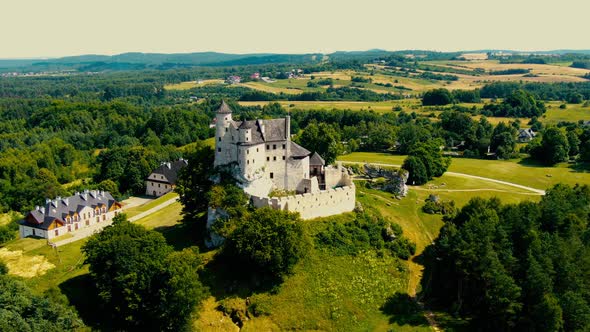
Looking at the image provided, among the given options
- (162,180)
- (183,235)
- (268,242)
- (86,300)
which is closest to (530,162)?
(268,242)

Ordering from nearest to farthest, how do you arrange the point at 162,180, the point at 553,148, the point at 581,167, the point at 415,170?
the point at 415,170
the point at 162,180
the point at 581,167
the point at 553,148

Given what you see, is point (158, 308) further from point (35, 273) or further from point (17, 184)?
point (17, 184)

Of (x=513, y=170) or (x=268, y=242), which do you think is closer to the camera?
(x=268, y=242)

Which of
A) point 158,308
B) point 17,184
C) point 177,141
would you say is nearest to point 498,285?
point 158,308

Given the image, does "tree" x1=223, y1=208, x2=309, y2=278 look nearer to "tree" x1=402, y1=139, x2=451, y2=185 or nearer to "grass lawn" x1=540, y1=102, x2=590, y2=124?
"tree" x1=402, y1=139, x2=451, y2=185

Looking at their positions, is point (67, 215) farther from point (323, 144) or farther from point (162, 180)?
point (323, 144)

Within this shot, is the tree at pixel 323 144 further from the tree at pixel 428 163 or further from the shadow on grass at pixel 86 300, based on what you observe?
the shadow on grass at pixel 86 300

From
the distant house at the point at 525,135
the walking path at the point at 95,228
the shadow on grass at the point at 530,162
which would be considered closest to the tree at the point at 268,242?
the walking path at the point at 95,228
